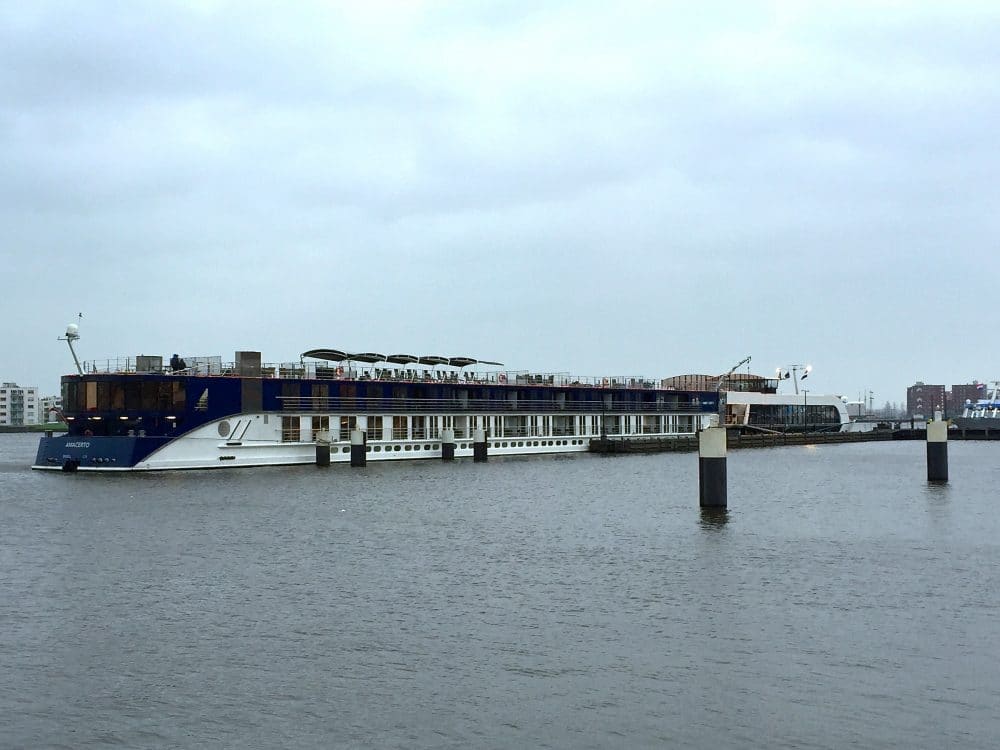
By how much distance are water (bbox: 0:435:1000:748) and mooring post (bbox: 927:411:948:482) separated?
17939mm

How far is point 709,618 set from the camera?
26875 millimetres

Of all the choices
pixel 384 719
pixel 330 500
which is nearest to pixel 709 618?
pixel 384 719

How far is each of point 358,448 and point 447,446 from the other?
11858 mm

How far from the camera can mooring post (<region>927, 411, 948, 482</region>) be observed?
224ft

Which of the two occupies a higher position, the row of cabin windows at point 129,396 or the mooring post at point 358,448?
the row of cabin windows at point 129,396

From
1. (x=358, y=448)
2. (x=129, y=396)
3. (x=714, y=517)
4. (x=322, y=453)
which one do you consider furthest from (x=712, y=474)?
(x=129, y=396)

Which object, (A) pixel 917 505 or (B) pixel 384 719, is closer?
(B) pixel 384 719

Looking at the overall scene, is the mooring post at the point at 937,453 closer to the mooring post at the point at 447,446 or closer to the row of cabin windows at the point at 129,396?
the mooring post at the point at 447,446

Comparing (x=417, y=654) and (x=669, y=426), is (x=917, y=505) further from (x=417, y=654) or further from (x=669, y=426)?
(x=669, y=426)

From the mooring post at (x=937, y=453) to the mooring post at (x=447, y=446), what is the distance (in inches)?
1457

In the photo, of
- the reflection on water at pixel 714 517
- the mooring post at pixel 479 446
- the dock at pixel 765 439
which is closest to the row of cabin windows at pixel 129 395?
Result: the mooring post at pixel 479 446

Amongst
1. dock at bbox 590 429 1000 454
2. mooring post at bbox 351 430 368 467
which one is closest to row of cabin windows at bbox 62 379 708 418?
mooring post at bbox 351 430 368 467

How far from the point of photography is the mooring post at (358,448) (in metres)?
78.1

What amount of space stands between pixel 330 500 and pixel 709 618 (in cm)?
3090
